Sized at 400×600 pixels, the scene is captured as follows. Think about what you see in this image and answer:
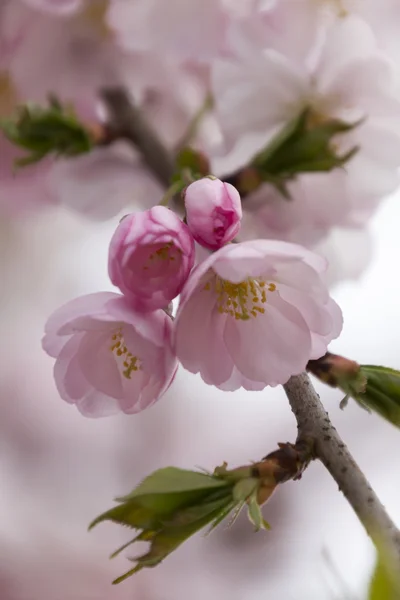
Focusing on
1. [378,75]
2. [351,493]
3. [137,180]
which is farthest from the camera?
[137,180]

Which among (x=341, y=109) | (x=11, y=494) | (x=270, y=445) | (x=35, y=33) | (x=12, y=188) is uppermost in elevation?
(x=341, y=109)

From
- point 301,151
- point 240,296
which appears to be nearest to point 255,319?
point 240,296

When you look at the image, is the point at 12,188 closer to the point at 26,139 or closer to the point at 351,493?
the point at 26,139

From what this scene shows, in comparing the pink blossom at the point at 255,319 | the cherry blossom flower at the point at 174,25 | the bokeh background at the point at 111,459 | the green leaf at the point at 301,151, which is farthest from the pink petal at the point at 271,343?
the bokeh background at the point at 111,459

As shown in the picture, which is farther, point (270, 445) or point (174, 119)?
point (270, 445)

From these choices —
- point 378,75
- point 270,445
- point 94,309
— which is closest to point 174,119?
A: point 378,75

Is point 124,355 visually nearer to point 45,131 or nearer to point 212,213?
point 212,213
